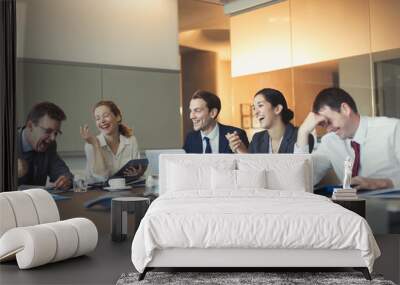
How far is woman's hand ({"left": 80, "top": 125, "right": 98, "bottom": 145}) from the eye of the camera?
689 centimetres

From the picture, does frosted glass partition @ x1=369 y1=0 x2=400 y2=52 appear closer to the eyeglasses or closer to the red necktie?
the red necktie

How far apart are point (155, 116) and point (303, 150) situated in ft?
6.53

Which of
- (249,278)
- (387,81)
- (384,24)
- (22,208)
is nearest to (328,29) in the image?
(384,24)

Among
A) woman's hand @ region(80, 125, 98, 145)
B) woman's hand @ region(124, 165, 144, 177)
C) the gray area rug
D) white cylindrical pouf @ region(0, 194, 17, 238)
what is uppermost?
woman's hand @ region(80, 125, 98, 145)

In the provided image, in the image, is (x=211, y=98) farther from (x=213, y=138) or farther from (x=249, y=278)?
A: (x=249, y=278)

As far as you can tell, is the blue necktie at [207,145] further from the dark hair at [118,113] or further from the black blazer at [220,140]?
the dark hair at [118,113]

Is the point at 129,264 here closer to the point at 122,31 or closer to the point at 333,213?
the point at 333,213

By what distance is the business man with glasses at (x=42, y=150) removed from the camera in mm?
6895

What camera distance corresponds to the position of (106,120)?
693 cm

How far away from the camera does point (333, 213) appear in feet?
13.7

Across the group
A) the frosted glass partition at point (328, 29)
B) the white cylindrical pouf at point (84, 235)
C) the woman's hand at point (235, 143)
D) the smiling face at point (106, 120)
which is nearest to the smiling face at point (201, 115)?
the woman's hand at point (235, 143)

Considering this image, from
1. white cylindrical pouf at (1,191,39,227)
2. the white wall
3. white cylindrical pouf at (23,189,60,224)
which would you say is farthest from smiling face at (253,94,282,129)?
white cylindrical pouf at (1,191,39,227)

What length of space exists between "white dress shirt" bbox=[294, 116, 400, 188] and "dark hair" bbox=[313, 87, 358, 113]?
28 centimetres

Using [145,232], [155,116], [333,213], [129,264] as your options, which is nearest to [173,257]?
[145,232]
